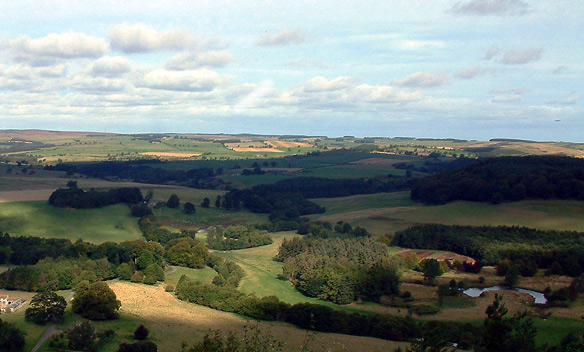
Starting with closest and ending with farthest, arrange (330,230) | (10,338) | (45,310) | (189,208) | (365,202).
→ 1. (10,338)
2. (45,310)
3. (330,230)
4. (189,208)
5. (365,202)

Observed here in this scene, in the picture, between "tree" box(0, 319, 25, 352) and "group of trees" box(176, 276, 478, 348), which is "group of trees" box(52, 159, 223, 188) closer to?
"group of trees" box(176, 276, 478, 348)

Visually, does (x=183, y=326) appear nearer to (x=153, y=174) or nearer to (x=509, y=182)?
(x=509, y=182)

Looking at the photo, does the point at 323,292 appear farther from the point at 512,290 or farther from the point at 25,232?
the point at 25,232

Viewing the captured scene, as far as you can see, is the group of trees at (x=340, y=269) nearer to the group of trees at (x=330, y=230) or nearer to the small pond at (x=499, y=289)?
the group of trees at (x=330, y=230)

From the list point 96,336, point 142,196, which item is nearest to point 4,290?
point 96,336

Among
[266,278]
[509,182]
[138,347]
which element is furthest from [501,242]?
[138,347]

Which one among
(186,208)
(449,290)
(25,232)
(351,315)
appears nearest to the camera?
(351,315)
